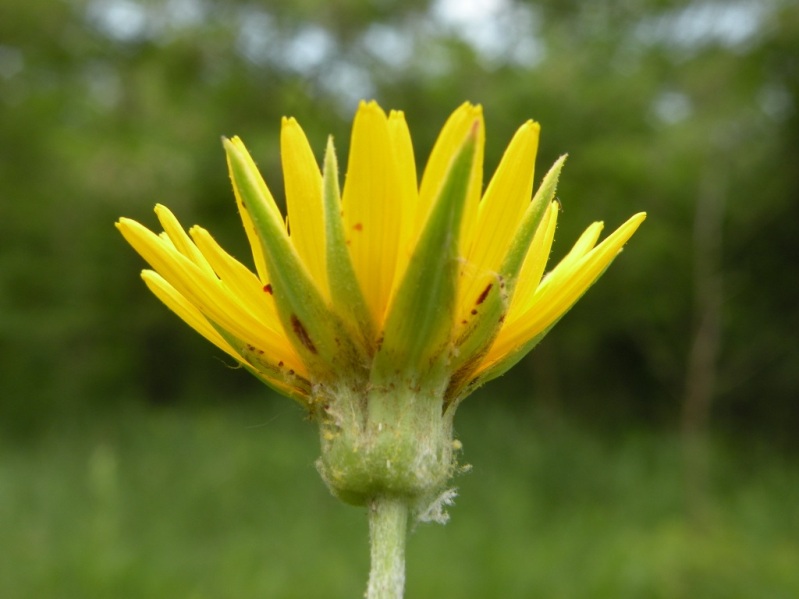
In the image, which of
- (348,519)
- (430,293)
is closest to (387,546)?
(430,293)

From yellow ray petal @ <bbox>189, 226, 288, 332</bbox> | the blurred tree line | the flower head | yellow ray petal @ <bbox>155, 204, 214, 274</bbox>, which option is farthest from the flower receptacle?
the blurred tree line

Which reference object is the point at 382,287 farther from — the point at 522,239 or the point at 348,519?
the point at 348,519

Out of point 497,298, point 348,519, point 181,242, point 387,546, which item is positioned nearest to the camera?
point 387,546

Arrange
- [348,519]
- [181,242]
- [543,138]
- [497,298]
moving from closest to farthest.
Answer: [497,298], [181,242], [348,519], [543,138]

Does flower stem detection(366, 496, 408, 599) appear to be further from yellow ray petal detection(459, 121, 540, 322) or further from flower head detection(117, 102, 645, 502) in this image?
yellow ray petal detection(459, 121, 540, 322)

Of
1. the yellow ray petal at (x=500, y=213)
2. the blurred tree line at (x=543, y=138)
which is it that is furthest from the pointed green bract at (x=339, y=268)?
the blurred tree line at (x=543, y=138)
